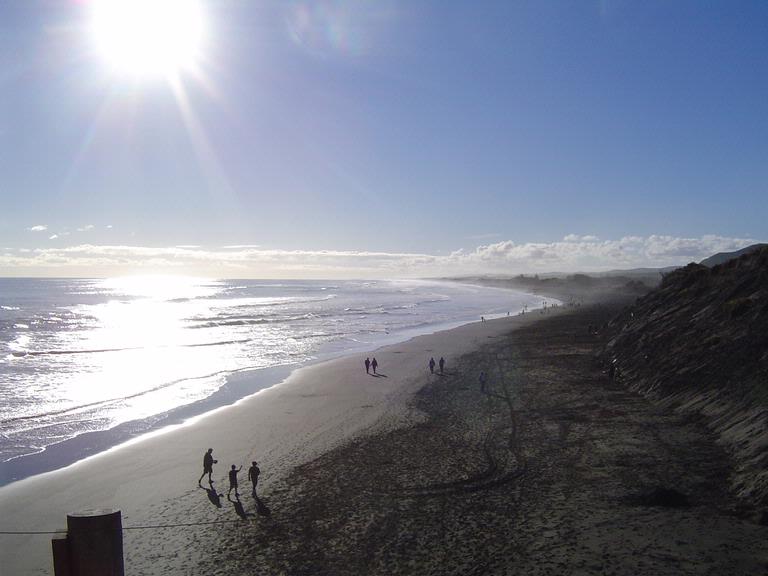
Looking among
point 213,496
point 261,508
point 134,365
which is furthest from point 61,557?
point 134,365

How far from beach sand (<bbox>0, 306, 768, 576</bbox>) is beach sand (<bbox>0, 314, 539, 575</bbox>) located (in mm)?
69

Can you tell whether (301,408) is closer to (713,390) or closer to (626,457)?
(626,457)

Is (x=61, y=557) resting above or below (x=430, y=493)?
above

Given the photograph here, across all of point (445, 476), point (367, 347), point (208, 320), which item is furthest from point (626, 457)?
point (208, 320)

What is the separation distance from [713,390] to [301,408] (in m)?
15.5

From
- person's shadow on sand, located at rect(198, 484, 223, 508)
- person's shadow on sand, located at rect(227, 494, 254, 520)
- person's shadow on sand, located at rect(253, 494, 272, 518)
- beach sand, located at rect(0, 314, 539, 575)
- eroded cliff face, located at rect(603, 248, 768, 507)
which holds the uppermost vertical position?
eroded cliff face, located at rect(603, 248, 768, 507)

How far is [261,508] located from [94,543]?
10350 millimetres

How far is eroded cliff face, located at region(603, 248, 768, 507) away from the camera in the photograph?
14312 millimetres

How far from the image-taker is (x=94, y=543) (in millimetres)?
3621

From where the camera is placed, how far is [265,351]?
1703 inches

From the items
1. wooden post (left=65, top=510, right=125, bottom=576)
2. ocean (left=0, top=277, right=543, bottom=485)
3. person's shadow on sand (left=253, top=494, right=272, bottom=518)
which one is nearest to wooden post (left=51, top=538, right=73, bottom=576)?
wooden post (left=65, top=510, right=125, bottom=576)

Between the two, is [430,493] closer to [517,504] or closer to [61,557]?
[517,504]

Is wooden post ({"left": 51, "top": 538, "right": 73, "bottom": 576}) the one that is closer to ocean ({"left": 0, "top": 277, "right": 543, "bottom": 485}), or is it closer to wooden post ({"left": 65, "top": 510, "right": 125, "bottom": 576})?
wooden post ({"left": 65, "top": 510, "right": 125, "bottom": 576})

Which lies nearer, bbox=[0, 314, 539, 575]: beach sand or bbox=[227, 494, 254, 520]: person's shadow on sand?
bbox=[0, 314, 539, 575]: beach sand
